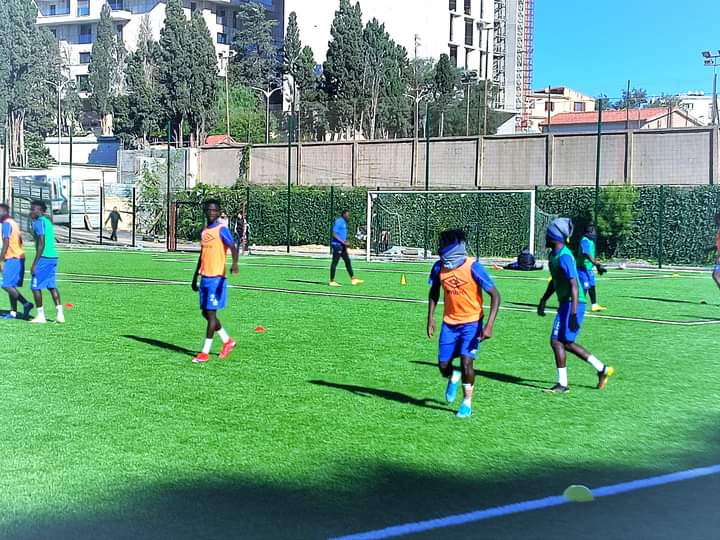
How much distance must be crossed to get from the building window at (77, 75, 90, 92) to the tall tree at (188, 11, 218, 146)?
26.6m

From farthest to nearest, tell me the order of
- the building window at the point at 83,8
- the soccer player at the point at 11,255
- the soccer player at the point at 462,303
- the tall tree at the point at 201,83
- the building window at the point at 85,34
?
1. the building window at the point at 85,34
2. the building window at the point at 83,8
3. the tall tree at the point at 201,83
4. the soccer player at the point at 11,255
5. the soccer player at the point at 462,303

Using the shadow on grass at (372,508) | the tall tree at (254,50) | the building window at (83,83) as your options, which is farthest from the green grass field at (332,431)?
the building window at (83,83)

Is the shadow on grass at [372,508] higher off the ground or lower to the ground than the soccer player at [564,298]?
lower

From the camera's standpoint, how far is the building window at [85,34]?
309 feet

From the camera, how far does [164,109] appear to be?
69.1 m

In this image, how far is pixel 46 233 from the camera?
1395 cm

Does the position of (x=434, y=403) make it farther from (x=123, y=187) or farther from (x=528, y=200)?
(x=123, y=187)

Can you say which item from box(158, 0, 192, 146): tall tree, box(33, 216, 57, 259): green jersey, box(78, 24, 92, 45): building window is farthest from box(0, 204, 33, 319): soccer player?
box(78, 24, 92, 45): building window

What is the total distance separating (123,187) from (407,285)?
35557 millimetres

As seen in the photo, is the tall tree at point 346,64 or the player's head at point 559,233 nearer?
the player's head at point 559,233

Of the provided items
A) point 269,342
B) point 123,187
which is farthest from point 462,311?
point 123,187

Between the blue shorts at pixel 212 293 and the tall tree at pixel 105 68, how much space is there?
80701 mm

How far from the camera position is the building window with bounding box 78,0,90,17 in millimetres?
93125

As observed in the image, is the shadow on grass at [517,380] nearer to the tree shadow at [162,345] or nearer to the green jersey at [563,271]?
the green jersey at [563,271]
